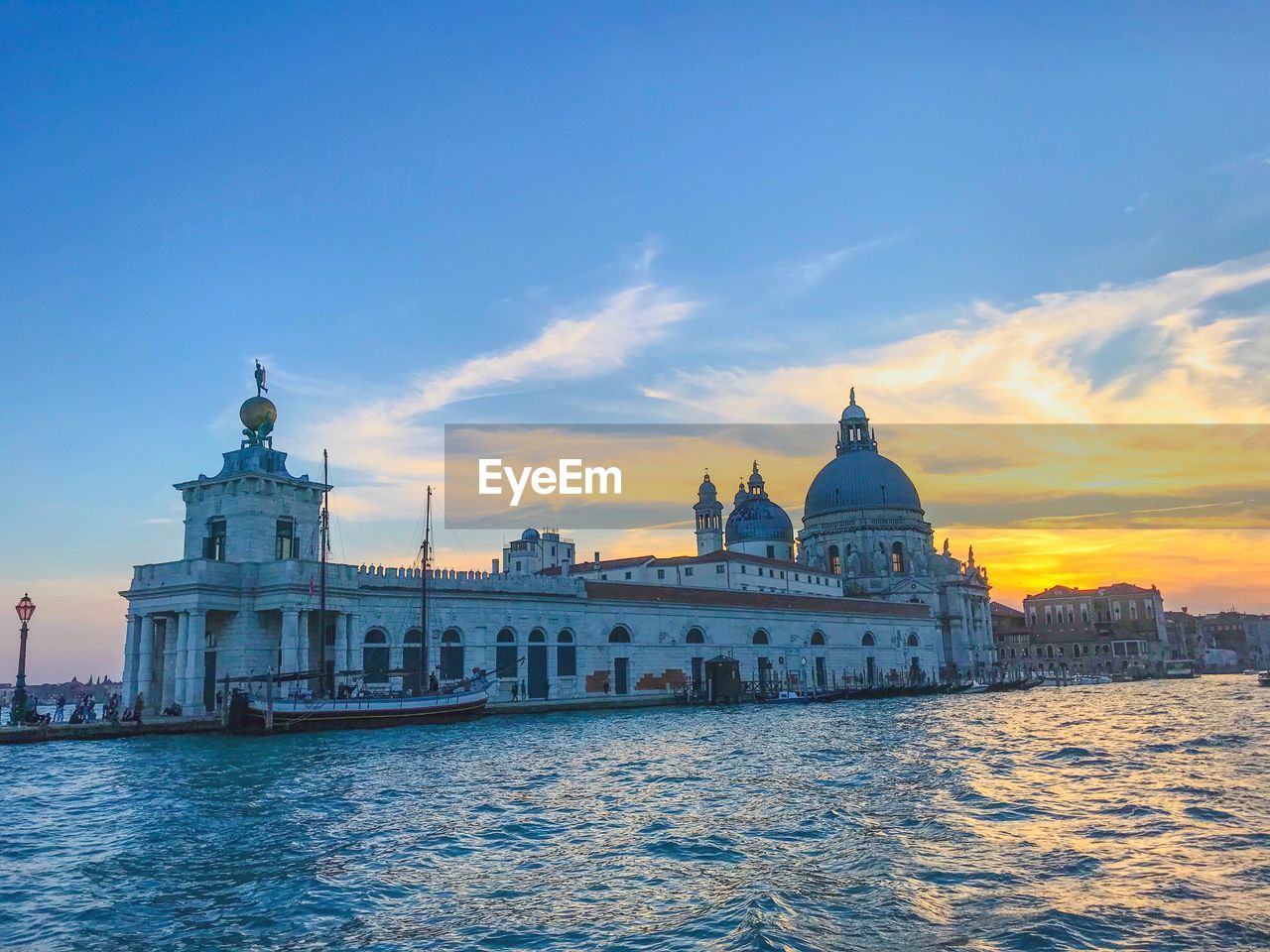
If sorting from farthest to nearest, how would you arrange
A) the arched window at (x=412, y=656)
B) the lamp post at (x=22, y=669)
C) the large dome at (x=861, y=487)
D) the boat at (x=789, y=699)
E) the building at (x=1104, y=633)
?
the building at (x=1104, y=633) < the large dome at (x=861, y=487) < the boat at (x=789, y=699) < the arched window at (x=412, y=656) < the lamp post at (x=22, y=669)

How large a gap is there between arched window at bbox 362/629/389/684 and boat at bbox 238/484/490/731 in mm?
1749

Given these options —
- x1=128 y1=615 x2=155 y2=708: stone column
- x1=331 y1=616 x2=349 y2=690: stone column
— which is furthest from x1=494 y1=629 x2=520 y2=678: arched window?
x1=128 y1=615 x2=155 y2=708: stone column

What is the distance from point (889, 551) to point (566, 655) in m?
45.4

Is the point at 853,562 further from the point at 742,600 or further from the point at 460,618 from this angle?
the point at 460,618

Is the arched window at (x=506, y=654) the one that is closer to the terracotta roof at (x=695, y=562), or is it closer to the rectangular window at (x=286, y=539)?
the rectangular window at (x=286, y=539)

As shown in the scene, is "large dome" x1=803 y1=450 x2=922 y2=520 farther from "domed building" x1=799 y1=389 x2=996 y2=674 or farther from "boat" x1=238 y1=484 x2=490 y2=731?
"boat" x1=238 y1=484 x2=490 y2=731

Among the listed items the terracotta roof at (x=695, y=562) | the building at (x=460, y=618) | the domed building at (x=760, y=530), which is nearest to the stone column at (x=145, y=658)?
the building at (x=460, y=618)

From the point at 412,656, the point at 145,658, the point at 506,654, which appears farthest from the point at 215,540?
the point at 506,654

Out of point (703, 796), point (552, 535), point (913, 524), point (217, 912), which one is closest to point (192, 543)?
point (703, 796)

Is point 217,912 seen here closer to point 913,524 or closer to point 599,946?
point 599,946

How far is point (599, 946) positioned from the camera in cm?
948

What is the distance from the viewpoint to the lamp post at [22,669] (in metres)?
31.9

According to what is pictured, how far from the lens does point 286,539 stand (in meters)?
41.9

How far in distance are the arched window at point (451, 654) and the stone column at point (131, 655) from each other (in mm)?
12104
